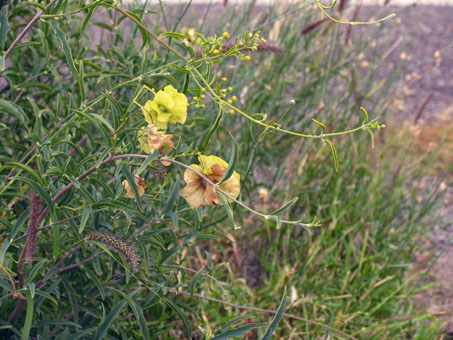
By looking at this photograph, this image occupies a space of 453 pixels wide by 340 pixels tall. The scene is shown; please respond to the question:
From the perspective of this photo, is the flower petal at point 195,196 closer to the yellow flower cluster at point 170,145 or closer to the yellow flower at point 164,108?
the yellow flower cluster at point 170,145

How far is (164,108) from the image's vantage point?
3.34 ft

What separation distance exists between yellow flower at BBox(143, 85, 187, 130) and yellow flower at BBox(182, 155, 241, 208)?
3.9 inches

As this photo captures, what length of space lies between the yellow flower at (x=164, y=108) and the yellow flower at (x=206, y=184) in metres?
0.10

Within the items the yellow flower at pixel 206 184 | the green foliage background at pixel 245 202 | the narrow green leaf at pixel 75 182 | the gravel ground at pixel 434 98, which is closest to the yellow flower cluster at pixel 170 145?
the yellow flower at pixel 206 184

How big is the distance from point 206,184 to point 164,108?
172mm

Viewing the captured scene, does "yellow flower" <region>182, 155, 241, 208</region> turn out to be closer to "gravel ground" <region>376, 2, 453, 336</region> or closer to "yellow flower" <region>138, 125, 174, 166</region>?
"yellow flower" <region>138, 125, 174, 166</region>

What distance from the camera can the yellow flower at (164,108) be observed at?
101 centimetres

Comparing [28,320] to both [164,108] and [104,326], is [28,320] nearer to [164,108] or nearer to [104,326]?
[104,326]

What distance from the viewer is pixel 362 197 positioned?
101 inches

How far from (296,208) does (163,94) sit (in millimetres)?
1703

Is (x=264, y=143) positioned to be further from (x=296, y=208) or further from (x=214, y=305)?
(x=214, y=305)

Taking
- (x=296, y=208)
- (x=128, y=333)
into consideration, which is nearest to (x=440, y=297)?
(x=296, y=208)

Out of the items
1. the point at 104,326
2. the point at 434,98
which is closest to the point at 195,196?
the point at 104,326

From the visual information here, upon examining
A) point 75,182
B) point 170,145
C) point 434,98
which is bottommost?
point 434,98
